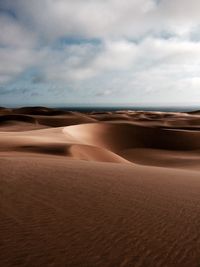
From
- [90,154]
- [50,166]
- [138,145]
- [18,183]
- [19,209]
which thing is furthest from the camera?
[138,145]

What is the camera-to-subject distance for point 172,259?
2518mm

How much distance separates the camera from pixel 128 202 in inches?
161

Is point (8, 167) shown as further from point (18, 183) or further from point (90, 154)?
point (90, 154)

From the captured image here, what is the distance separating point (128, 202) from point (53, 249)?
1.67 metres

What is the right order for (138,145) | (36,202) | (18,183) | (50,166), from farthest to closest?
1. (138,145)
2. (50,166)
3. (18,183)
4. (36,202)

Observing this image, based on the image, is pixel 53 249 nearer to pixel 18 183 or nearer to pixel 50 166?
pixel 18 183

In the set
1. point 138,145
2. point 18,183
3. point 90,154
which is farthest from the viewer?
point 138,145

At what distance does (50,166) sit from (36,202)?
98.9 inches

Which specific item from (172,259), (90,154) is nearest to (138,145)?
(90,154)

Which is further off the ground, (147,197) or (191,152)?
Result: (147,197)

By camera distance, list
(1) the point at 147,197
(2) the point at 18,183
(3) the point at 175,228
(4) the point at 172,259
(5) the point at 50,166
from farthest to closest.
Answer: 1. (5) the point at 50,166
2. (2) the point at 18,183
3. (1) the point at 147,197
4. (3) the point at 175,228
5. (4) the point at 172,259

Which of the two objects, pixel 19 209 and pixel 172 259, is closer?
pixel 172 259

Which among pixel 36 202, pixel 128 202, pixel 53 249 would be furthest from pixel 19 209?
pixel 128 202

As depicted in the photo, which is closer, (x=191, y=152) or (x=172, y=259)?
(x=172, y=259)
